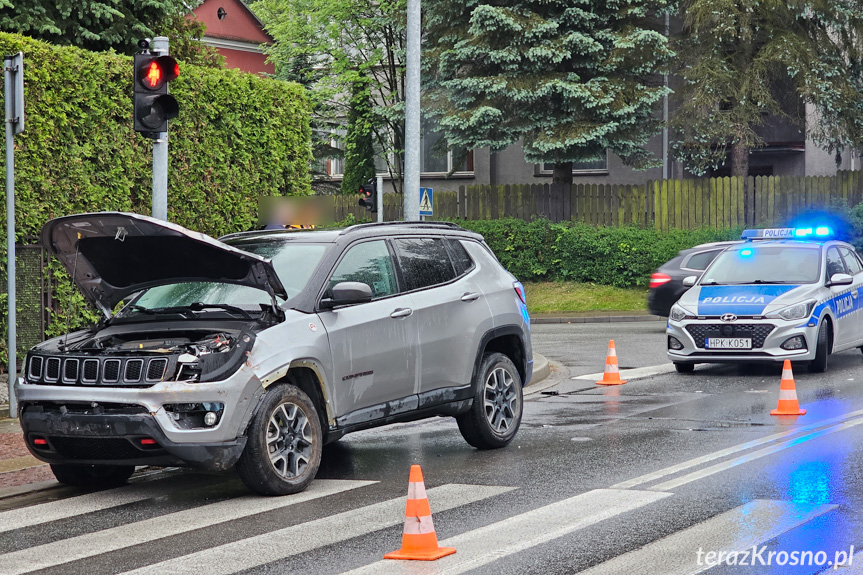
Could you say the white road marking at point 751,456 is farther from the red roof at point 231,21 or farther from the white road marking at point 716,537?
the red roof at point 231,21

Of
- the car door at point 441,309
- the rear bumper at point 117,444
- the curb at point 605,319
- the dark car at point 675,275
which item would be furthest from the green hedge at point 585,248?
the rear bumper at point 117,444

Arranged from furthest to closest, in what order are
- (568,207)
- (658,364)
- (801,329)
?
(568,207) < (658,364) < (801,329)

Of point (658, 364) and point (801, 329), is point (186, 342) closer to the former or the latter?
point (801, 329)

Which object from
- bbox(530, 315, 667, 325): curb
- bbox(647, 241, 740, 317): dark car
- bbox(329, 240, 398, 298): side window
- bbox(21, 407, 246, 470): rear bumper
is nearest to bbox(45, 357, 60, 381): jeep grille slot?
bbox(21, 407, 246, 470): rear bumper

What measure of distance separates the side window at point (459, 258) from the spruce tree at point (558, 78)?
1832 centimetres

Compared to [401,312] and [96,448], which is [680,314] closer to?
[401,312]

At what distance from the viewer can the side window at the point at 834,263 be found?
1509cm


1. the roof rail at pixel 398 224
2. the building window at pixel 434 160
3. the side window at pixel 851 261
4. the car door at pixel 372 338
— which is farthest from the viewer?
the building window at pixel 434 160

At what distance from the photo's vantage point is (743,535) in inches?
250

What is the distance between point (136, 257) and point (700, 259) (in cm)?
1382

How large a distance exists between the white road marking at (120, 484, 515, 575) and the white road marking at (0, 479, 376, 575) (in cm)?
19

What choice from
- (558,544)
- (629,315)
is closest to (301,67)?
(629,315)

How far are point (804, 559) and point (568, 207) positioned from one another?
24.7 meters

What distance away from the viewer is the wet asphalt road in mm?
6105
